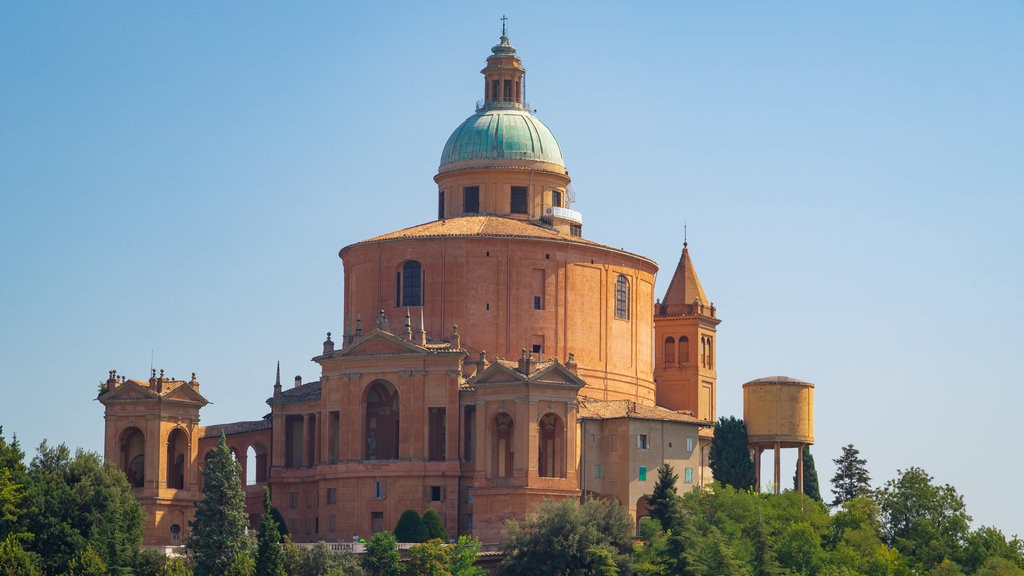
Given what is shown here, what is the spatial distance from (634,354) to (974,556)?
19.6 m

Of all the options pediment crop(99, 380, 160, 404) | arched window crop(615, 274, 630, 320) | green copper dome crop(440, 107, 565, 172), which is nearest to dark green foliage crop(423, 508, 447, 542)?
pediment crop(99, 380, 160, 404)

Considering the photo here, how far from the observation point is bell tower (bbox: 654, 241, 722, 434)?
110062 millimetres

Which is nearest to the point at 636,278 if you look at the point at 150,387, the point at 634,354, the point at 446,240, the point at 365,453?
the point at 634,354

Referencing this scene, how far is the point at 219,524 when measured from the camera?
87875 millimetres

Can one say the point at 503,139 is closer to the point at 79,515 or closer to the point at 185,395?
the point at 185,395

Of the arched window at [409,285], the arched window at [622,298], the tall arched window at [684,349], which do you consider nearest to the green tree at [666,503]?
the arched window at [622,298]

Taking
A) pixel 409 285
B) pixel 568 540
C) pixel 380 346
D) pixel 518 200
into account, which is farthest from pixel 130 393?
pixel 568 540

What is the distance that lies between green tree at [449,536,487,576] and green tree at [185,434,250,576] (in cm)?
818

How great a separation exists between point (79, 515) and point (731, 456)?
31770mm

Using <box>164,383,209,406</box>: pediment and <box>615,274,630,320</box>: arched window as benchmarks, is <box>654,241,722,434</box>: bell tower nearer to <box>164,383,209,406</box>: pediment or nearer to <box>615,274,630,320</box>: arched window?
<box>615,274,630,320</box>: arched window

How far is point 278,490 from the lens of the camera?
10162cm

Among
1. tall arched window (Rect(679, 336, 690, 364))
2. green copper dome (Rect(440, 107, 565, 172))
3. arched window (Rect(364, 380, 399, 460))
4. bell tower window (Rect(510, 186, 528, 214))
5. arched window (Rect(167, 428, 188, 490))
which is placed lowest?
arched window (Rect(167, 428, 188, 490))

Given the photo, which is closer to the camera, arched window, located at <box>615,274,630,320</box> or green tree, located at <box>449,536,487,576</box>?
green tree, located at <box>449,536,487,576</box>

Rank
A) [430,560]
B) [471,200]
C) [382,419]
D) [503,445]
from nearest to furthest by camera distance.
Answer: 1. [430,560]
2. [503,445]
3. [382,419]
4. [471,200]
